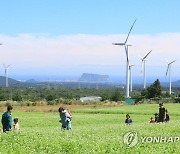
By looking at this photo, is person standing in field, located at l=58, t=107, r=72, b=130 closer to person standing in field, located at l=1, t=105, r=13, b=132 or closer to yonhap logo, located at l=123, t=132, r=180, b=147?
person standing in field, located at l=1, t=105, r=13, b=132

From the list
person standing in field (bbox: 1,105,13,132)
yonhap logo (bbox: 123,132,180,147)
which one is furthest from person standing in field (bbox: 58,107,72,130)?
yonhap logo (bbox: 123,132,180,147)

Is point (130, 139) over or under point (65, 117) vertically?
under

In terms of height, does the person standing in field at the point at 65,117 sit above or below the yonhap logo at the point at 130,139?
above

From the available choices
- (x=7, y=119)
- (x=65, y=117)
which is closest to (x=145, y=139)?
(x=65, y=117)

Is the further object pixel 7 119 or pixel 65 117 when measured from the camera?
pixel 65 117

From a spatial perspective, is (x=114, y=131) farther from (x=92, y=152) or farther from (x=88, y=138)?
(x=92, y=152)

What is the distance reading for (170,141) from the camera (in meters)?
21.2

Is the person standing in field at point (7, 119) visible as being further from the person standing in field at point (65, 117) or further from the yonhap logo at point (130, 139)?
the yonhap logo at point (130, 139)

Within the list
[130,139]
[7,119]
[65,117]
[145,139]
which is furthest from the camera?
[65,117]

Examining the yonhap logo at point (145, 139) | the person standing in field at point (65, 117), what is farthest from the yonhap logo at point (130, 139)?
the person standing in field at point (65, 117)

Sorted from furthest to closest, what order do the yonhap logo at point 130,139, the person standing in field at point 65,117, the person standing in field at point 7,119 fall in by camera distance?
the person standing in field at point 65,117 → the person standing in field at point 7,119 → the yonhap logo at point 130,139

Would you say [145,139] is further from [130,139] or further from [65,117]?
[65,117]

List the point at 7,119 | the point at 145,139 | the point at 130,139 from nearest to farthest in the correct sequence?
the point at 130,139 < the point at 145,139 < the point at 7,119

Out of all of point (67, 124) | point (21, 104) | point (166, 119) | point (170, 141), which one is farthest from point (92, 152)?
point (21, 104)
